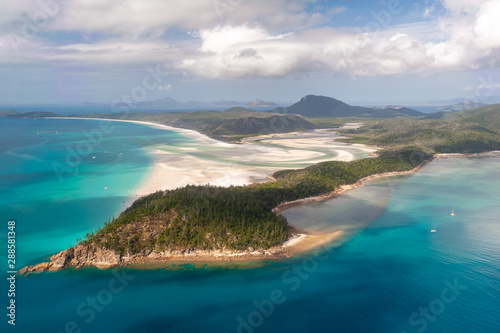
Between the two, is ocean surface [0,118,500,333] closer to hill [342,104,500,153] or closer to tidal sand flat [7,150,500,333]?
tidal sand flat [7,150,500,333]

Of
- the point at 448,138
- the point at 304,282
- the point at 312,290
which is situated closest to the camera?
Answer: the point at 312,290

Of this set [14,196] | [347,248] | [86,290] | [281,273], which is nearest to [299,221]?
[347,248]

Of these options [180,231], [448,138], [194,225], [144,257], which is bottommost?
[144,257]

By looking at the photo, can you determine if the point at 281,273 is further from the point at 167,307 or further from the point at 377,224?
the point at 377,224

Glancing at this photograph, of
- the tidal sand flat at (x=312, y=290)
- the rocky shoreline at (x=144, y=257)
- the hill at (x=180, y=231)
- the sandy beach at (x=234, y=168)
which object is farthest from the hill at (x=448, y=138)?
the rocky shoreline at (x=144, y=257)

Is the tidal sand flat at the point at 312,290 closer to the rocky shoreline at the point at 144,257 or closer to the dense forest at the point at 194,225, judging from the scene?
the rocky shoreline at the point at 144,257

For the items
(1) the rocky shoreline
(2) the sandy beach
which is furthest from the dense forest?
(2) the sandy beach

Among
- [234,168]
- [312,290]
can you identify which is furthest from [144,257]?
[234,168]

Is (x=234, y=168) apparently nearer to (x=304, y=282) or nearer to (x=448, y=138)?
(x=304, y=282)
